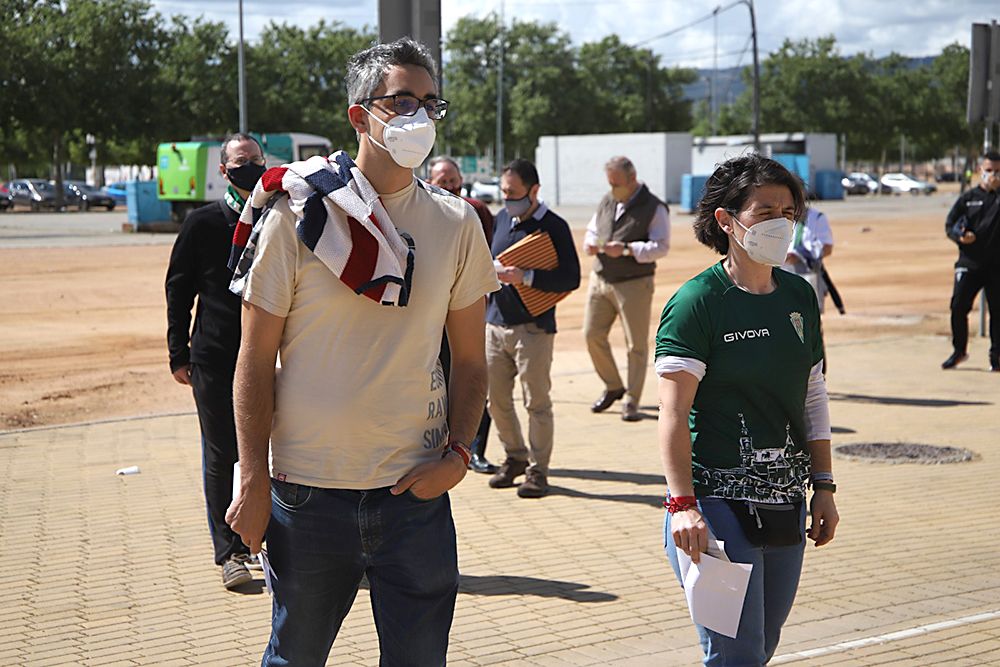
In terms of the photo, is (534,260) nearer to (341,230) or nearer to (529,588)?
(529,588)

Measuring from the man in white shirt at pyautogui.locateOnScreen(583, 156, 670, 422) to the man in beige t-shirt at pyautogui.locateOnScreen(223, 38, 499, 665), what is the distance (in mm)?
7267

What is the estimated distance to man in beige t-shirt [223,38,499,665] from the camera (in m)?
3.23

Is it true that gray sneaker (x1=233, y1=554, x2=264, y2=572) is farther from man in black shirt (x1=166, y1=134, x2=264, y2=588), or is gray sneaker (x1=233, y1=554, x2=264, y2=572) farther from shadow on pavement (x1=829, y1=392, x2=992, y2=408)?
shadow on pavement (x1=829, y1=392, x2=992, y2=408)

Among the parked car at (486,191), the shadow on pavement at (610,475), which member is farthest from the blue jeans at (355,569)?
the parked car at (486,191)

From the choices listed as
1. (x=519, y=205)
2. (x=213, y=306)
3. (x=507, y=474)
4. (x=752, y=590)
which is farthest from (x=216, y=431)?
(x=752, y=590)

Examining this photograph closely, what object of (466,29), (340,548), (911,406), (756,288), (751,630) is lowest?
(911,406)

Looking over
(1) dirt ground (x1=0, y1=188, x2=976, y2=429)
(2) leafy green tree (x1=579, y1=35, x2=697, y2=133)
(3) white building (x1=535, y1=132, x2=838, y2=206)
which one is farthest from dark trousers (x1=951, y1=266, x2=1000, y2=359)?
(2) leafy green tree (x1=579, y1=35, x2=697, y2=133)

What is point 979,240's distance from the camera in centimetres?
1324

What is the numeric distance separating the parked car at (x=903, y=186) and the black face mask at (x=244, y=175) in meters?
83.7

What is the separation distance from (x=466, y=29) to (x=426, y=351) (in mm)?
94464

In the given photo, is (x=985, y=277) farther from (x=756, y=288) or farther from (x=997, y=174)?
(x=756, y=288)

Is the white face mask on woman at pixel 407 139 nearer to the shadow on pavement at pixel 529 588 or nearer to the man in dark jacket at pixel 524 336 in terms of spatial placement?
the shadow on pavement at pixel 529 588

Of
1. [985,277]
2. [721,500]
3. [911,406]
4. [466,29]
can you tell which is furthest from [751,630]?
[466,29]

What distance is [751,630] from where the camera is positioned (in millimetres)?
3576
